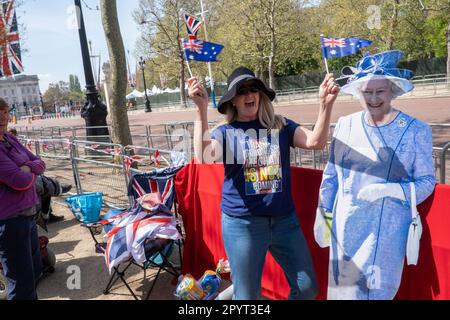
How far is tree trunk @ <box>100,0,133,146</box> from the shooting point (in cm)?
913

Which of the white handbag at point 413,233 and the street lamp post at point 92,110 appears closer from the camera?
the white handbag at point 413,233

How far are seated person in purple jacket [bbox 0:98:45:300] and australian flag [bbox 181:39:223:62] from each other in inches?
65.2

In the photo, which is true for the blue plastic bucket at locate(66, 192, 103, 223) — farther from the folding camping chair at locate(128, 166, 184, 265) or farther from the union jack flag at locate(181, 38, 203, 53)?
the union jack flag at locate(181, 38, 203, 53)

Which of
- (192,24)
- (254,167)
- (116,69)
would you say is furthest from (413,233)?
(116,69)

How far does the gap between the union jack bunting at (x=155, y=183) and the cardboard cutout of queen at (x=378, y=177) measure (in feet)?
7.08

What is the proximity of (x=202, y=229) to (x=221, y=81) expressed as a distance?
53.0 meters

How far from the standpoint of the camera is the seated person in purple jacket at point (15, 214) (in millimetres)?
3184

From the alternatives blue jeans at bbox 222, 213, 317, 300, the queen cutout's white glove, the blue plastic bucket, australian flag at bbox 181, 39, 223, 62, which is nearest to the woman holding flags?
blue jeans at bbox 222, 213, 317, 300

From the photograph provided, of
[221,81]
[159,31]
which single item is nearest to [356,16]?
[159,31]

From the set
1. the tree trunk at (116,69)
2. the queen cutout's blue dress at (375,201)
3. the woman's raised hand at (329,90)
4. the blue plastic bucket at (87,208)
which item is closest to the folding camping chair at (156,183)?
the blue plastic bucket at (87,208)

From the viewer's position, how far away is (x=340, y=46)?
317cm

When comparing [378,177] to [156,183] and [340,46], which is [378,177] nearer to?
[340,46]

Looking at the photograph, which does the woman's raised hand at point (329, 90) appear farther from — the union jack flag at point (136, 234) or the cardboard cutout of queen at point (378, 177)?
the union jack flag at point (136, 234)

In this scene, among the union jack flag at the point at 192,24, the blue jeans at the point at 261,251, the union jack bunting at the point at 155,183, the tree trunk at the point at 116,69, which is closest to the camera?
the blue jeans at the point at 261,251
